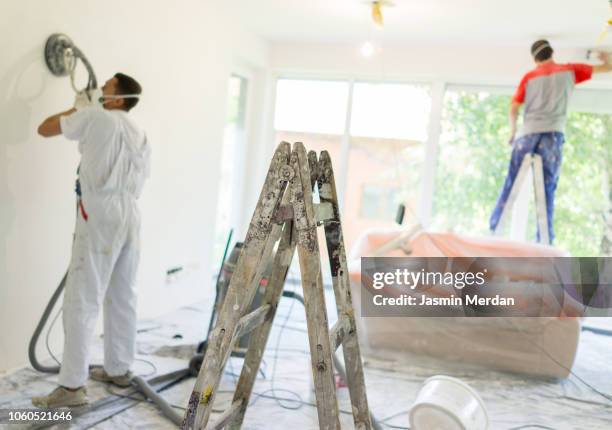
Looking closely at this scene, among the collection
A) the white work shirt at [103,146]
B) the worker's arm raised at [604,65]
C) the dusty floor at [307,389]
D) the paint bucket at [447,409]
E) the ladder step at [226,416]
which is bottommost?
the dusty floor at [307,389]

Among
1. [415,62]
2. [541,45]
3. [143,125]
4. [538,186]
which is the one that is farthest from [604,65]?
[143,125]

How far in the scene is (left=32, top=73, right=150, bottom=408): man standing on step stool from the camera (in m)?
2.40

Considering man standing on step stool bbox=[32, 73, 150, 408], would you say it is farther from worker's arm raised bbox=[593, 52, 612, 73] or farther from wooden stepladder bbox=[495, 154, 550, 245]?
worker's arm raised bbox=[593, 52, 612, 73]

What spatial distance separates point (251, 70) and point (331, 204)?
3.81 m

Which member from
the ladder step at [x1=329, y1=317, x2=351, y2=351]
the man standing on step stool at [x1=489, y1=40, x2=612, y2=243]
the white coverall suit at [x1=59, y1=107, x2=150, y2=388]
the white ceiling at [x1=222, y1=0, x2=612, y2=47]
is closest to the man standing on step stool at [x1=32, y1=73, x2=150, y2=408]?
the white coverall suit at [x1=59, y1=107, x2=150, y2=388]

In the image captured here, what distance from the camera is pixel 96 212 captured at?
2.46m

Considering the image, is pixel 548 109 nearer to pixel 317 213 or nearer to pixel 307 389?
pixel 307 389

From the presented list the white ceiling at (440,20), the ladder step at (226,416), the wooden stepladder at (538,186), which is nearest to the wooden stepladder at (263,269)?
the ladder step at (226,416)

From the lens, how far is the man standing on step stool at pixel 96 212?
2404 millimetres

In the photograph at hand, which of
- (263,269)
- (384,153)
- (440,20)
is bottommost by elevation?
(263,269)

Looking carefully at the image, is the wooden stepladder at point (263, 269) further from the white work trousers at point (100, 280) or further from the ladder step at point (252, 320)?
the white work trousers at point (100, 280)

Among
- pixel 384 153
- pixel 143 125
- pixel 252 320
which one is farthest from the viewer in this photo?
pixel 384 153

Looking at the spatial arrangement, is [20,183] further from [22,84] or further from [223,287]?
[223,287]

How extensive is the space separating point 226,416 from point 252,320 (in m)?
0.38
